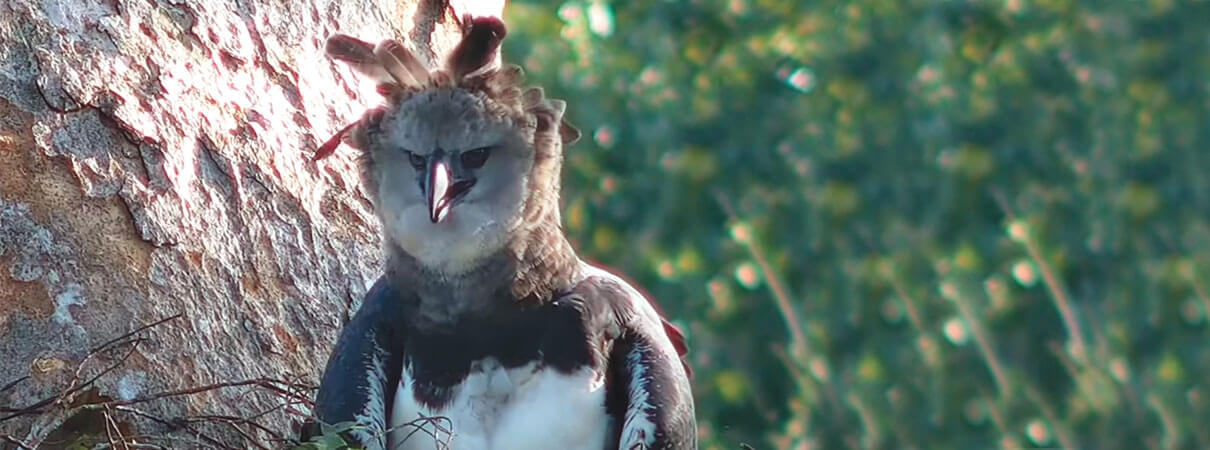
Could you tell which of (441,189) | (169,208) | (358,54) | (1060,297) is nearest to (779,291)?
(1060,297)

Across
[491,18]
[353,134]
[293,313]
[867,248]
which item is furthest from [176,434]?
[867,248]

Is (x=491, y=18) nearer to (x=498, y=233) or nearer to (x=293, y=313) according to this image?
(x=498, y=233)

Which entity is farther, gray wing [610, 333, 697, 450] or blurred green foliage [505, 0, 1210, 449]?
blurred green foliage [505, 0, 1210, 449]

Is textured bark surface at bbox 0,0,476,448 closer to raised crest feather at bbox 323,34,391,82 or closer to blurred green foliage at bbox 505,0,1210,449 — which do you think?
raised crest feather at bbox 323,34,391,82

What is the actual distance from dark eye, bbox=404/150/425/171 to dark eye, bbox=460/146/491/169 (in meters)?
0.06

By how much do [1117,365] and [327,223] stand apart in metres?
3.80

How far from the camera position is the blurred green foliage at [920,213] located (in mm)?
6246

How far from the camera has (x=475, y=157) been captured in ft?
8.11

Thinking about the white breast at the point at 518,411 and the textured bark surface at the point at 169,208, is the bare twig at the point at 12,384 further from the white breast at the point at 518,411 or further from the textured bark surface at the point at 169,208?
the white breast at the point at 518,411

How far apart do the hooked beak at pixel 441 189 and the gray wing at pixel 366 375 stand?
0.60 feet

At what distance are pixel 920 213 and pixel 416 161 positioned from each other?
4.29m

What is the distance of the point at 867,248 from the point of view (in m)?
6.36

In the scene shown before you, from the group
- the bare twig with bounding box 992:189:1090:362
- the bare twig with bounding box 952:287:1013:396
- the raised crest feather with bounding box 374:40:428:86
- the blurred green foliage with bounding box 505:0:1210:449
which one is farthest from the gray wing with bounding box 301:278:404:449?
the bare twig with bounding box 992:189:1090:362

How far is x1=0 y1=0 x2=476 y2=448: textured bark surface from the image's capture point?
2627 millimetres
